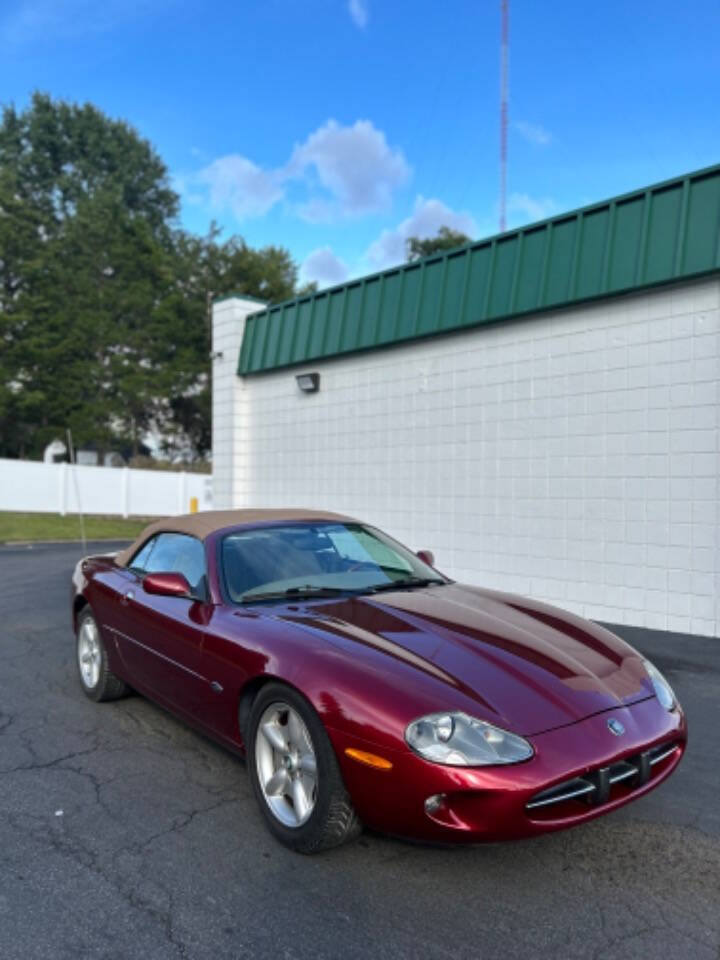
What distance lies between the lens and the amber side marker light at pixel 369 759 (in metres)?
2.73

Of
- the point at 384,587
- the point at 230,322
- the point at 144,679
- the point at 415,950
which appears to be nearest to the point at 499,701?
the point at 415,950

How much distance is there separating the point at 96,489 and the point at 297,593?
900 inches

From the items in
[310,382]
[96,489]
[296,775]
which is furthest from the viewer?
[96,489]

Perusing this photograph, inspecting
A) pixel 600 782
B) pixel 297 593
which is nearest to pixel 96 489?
pixel 297 593

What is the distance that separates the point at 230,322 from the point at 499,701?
11.4 m

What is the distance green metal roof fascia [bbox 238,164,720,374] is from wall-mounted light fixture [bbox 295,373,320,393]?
0.28 m

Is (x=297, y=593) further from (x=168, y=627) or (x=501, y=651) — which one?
(x=501, y=651)

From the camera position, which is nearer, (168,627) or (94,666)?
(168,627)

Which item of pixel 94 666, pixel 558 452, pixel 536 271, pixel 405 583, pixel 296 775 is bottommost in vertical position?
pixel 94 666

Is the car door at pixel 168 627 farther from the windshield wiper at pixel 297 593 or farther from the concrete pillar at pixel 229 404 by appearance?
the concrete pillar at pixel 229 404

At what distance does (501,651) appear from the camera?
129 inches

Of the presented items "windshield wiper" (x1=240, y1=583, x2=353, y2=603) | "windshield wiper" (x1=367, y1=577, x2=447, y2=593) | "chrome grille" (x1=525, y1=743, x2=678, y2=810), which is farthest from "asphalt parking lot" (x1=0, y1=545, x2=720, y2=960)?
"windshield wiper" (x1=367, y1=577, x2=447, y2=593)

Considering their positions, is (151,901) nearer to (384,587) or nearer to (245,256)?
(384,587)

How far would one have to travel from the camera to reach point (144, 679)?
449 cm
